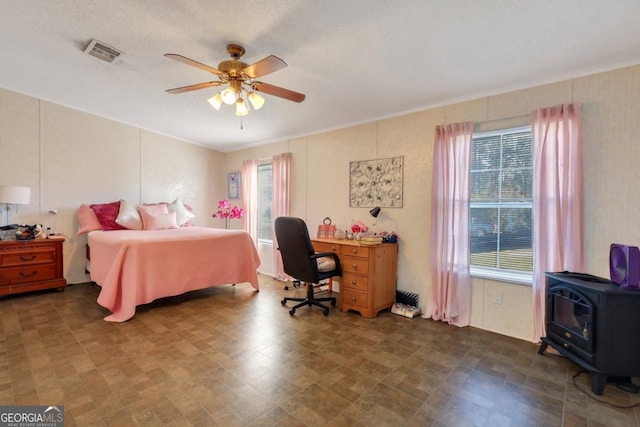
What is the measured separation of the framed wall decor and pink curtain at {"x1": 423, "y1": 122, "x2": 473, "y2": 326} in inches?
156

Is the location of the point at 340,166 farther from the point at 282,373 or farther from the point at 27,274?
the point at 27,274

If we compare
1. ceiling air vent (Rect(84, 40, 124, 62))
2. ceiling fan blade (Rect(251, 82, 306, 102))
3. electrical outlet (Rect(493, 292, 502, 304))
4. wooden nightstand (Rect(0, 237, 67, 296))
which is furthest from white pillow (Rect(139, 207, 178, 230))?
electrical outlet (Rect(493, 292, 502, 304))

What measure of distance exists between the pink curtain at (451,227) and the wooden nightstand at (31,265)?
15.7ft

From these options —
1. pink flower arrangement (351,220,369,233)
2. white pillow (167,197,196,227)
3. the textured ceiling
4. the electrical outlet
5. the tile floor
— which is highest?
the textured ceiling

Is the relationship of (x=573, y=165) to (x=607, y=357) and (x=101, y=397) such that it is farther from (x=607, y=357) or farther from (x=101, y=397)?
(x=101, y=397)

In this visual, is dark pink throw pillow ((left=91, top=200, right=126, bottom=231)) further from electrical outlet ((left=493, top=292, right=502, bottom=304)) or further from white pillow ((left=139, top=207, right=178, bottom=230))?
electrical outlet ((left=493, top=292, right=502, bottom=304))

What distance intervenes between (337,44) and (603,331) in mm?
2753

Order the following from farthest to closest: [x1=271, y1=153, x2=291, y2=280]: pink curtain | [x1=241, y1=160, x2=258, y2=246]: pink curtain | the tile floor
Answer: [x1=241, y1=160, x2=258, y2=246]: pink curtain < [x1=271, y1=153, x2=291, y2=280]: pink curtain < the tile floor

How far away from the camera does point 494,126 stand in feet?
9.45

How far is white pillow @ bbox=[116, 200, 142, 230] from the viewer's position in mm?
4129

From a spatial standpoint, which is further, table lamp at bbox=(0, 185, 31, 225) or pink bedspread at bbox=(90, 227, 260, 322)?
table lamp at bbox=(0, 185, 31, 225)

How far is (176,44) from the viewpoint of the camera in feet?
7.52

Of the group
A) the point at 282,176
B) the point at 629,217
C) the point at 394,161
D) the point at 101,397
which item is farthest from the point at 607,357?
the point at 282,176

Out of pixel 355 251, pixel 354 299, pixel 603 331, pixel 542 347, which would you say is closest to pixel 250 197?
pixel 355 251
